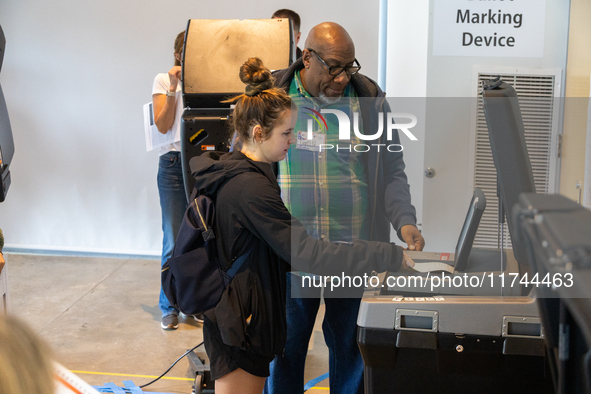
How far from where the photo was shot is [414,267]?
1646 mm

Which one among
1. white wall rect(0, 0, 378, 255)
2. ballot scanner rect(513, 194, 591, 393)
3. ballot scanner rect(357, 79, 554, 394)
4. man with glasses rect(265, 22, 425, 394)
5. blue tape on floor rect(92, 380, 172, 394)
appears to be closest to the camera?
ballot scanner rect(513, 194, 591, 393)

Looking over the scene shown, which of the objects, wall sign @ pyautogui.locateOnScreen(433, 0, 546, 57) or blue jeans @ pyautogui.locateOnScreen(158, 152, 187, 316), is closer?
wall sign @ pyautogui.locateOnScreen(433, 0, 546, 57)

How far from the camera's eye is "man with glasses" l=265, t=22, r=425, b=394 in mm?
2002

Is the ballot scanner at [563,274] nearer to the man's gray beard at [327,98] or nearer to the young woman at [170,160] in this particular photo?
the man's gray beard at [327,98]

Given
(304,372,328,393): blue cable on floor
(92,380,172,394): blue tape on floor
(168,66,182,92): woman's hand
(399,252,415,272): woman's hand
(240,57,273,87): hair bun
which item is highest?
(168,66,182,92): woman's hand

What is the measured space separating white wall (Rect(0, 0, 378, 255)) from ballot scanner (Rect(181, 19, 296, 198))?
1912mm

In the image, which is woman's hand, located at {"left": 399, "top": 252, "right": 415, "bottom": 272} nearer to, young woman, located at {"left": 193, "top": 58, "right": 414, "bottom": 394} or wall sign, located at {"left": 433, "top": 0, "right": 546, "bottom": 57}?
young woman, located at {"left": 193, "top": 58, "right": 414, "bottom": 394}

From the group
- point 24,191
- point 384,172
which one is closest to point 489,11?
point 384,172

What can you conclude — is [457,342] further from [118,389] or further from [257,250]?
[118,389]

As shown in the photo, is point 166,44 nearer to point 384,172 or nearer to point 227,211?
point 384,172

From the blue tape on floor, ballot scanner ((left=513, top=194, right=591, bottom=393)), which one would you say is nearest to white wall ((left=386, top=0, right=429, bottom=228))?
the blue tape on floor

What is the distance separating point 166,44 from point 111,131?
879 mm

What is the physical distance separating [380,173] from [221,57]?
0.94 meters

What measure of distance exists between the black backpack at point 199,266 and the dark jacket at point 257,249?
2 centimetres
